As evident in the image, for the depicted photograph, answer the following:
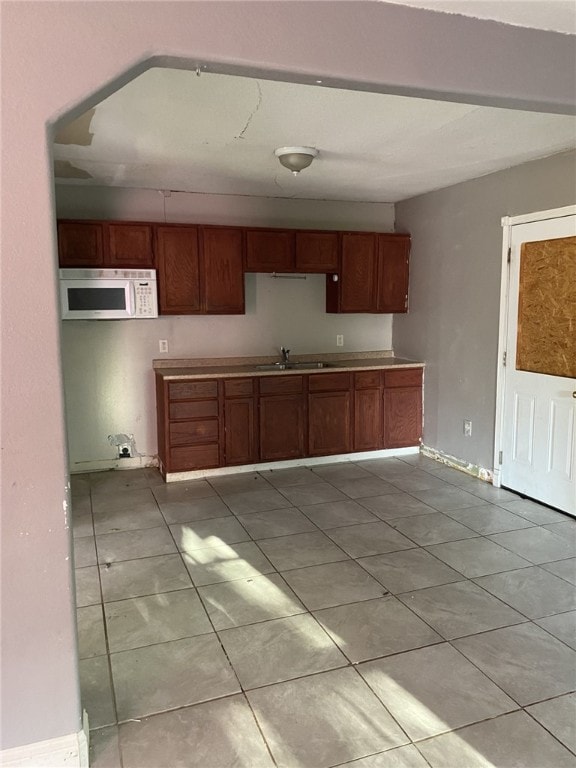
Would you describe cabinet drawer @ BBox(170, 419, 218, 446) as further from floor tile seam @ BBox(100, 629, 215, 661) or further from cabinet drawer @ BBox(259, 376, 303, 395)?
floor tile seam @ BBox(100, 629, 215, 661)

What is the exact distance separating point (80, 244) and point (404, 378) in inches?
121

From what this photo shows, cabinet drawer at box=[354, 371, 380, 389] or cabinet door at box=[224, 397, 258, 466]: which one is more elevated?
cabinet drawer at box=[354, 371, 380, 389]

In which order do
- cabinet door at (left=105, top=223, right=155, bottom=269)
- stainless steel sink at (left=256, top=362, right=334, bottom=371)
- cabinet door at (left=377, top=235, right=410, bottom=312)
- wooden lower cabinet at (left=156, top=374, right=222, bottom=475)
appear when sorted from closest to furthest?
cabinet door at (left=105, top=223, right=155, bottom=269)
wooden lower cabinet at (left=156, top=374, right=222, bottom=475)
stainless steel sink at (left=256, top=362, right=334, bottom=371)
cabinet door at (left=377, top=235, right=410, bottom=312)

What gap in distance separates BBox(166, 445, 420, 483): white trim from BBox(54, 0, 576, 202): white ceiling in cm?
240

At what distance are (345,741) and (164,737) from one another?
24.7 inches

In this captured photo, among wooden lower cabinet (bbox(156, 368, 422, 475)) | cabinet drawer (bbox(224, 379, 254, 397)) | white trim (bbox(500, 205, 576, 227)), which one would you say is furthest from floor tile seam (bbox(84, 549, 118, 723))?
white trim (bbox(500, 205, 576, 227))

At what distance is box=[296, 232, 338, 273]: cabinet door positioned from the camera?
5.04m

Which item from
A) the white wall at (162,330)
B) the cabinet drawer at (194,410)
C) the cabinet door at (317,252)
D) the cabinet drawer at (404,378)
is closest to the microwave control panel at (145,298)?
the white wall at (162,330)

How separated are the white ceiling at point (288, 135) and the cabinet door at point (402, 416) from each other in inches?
73.9

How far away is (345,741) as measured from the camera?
1920 mm

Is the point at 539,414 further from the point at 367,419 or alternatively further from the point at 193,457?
the point at 193,457

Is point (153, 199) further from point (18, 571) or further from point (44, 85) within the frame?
point (18, 571)

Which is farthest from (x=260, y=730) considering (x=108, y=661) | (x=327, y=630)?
(x=108, y=661)

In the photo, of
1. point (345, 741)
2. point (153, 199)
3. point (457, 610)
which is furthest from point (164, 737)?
point (153, 199)
